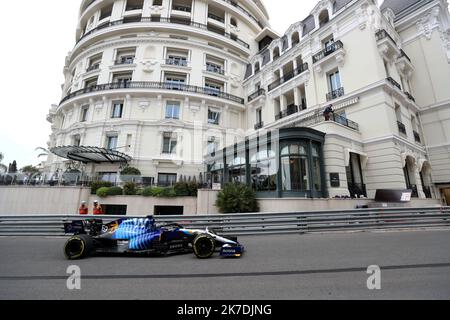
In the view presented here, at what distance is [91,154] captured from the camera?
19531mm

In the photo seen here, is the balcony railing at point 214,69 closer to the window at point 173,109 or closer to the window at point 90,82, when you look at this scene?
the window at point 173,109

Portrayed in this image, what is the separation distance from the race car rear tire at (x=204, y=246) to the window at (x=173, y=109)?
20311 millimetres

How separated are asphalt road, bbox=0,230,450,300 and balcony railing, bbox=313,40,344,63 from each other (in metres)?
16.5

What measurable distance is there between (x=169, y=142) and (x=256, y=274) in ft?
67.4

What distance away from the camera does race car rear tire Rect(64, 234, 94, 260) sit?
4.89 m

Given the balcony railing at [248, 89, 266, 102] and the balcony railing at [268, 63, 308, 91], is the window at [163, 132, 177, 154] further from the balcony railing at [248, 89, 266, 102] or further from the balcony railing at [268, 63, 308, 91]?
the balcony railing at [268, 63, 308, 91]

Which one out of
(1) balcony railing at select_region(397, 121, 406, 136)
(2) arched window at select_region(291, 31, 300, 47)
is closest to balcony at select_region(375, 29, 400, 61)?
(1) balcony railing at select_region(397, 121, 406, 136)

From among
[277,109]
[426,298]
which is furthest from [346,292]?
[277,109]

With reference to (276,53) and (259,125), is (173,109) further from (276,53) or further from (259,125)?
(276,53)

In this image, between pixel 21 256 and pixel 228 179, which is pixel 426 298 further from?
pixel 228 179

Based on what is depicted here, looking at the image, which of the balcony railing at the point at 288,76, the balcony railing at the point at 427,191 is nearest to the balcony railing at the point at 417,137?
the balcony railing at the point at 427,191

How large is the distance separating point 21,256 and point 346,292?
729cm

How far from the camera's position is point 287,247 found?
18.5 feet

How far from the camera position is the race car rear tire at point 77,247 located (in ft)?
16.1
